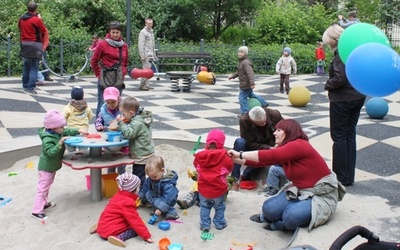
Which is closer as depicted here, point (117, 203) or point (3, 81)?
point (117, 203)

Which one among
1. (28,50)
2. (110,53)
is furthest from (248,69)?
(28,50)

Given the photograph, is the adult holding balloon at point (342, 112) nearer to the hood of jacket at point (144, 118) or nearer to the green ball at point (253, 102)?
the hood of jacket at point (144, 118)

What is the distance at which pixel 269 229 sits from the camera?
551 cm

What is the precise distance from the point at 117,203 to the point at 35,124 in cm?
465

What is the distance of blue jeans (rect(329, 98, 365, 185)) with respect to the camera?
21.2ft

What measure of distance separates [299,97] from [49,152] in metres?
7.99

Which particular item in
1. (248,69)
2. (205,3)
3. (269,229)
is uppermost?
(205,3)

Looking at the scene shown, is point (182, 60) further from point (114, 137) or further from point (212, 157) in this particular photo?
point (212, 157)

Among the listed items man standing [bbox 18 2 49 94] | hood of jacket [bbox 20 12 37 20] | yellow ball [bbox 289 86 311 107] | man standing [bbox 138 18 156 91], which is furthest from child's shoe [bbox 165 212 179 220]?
man standing [bbox 138 18 156 91]

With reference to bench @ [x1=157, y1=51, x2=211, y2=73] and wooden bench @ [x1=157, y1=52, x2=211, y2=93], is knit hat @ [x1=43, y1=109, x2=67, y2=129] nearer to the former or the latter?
wooden bench @ [x1=157, y1=52, x2=211, y2=93]

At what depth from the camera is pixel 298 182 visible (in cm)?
535

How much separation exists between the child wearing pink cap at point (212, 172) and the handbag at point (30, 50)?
332 inches

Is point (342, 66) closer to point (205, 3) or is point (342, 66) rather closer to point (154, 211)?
point (154, 211)

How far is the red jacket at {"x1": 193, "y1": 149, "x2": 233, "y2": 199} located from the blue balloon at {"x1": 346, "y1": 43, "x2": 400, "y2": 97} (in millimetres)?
1585
